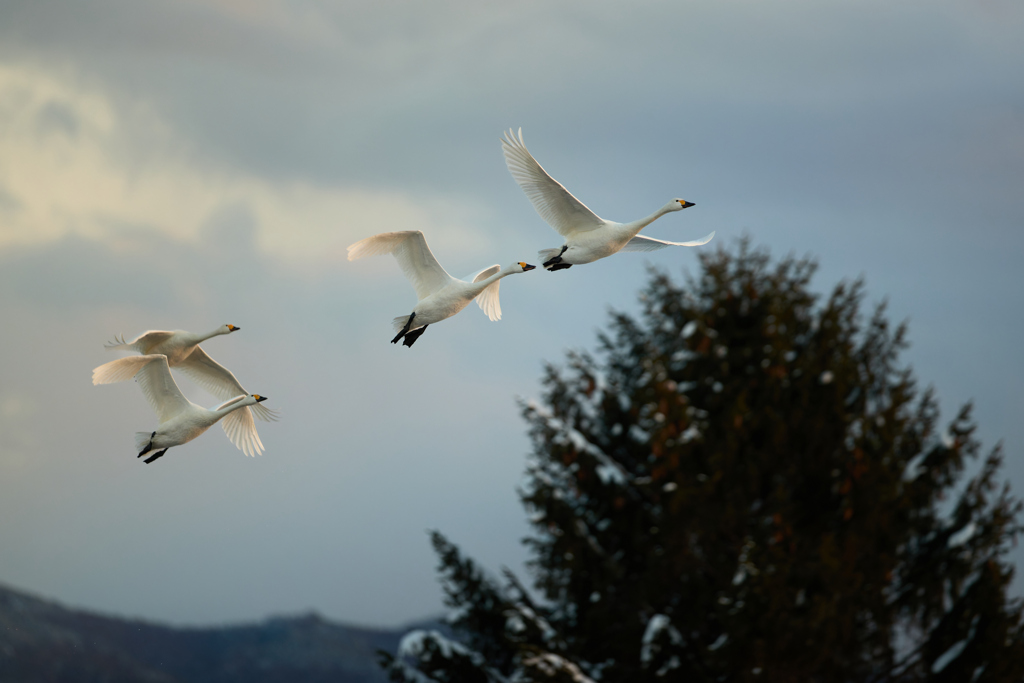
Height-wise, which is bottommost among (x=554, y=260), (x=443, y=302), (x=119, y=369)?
(x=119, y=369)

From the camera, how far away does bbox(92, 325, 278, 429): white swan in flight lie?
207 inches

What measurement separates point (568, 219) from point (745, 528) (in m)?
14.6

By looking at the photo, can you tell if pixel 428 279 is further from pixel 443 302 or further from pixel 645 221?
pixel 645 221

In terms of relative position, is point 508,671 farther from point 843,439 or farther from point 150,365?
point 150,365

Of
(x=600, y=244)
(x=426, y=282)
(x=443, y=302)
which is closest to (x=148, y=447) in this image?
(x=443, y=302)

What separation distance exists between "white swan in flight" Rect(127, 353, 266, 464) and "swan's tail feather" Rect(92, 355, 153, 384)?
0.03m

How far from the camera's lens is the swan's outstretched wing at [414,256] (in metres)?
6.02

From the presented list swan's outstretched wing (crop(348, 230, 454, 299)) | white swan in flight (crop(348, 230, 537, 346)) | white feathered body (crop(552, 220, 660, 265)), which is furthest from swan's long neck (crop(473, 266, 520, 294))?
swan's outstretched wing (crop(348, 230, 454, 299))

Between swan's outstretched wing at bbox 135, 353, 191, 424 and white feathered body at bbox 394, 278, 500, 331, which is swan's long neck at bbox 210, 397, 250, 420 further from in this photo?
white feathered body at bbox 394, 278, 500, 331

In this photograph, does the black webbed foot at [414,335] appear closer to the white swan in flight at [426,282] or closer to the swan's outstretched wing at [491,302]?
the white swan in flight at [426,282]

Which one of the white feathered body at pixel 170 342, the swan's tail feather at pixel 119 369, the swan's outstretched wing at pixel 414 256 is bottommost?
the swan's tail feather at pixel 119 369

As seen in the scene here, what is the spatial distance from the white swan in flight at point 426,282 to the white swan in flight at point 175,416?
41.0 inches

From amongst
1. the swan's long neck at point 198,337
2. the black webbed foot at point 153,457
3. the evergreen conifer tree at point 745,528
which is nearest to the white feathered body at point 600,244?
the swan's long neck at point 198,337

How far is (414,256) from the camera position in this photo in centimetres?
613
